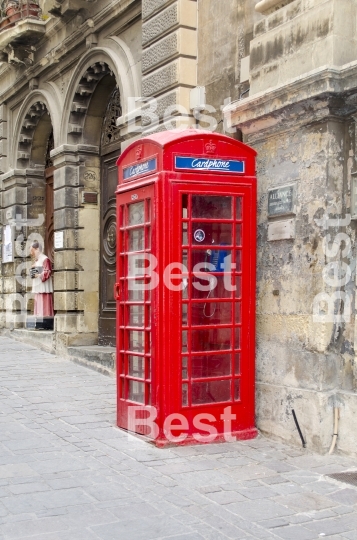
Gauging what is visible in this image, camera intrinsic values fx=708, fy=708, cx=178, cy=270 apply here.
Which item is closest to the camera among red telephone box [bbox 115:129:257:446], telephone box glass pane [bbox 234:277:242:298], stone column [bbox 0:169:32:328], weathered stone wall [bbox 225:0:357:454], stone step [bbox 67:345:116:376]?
weathered stone wall [bbox 225:0:357:454]

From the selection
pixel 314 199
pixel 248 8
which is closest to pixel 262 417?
pixel 314 199

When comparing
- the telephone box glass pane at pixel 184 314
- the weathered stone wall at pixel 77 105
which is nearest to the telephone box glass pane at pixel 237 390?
the telephone box glass pane at pixel 184 314

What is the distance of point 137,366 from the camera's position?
6422 mm

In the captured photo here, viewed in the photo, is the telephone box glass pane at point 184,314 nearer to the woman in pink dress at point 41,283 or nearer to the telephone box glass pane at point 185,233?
the telephone box glass pane at point 185,233

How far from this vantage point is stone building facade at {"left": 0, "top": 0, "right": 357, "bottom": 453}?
5.78 meters

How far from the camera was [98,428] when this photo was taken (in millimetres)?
6672

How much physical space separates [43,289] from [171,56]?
5.72 metres

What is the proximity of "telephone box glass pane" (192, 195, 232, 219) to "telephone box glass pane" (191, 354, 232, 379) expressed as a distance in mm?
1207

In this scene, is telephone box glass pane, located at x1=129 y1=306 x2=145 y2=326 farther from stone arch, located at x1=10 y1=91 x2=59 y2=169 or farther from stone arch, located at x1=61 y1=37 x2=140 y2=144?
stone arch, located at x1=10 y1=91 x2=59 y2=169

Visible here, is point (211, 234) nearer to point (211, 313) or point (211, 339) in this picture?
point (211, 313)

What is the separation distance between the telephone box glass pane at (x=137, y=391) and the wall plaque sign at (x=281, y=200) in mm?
1943

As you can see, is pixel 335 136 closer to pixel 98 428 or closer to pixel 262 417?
pixel 262 417

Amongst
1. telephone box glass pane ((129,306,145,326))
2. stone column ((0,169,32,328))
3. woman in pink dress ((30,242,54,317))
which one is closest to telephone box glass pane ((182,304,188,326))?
telephone box glass pane ((129,306,145,326))

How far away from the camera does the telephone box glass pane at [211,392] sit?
6.09 metres
